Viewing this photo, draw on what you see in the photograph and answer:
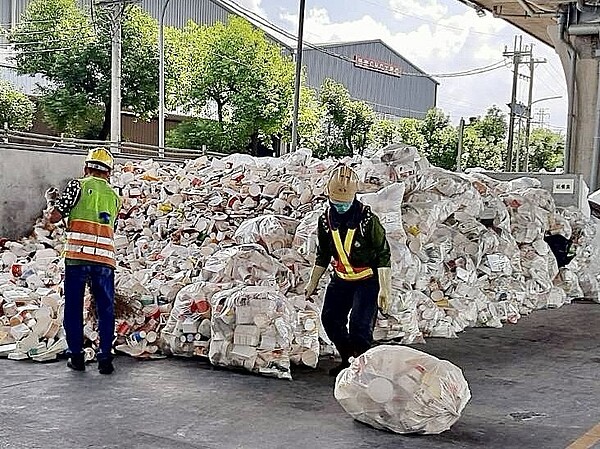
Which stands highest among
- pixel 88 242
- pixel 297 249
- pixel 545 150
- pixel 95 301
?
pixel 545 150

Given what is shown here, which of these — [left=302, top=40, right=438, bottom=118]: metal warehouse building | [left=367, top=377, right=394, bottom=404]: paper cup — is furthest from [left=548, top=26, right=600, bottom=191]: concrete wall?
[left=302, top=40, right=438, bottom=118]: metal warehouse building

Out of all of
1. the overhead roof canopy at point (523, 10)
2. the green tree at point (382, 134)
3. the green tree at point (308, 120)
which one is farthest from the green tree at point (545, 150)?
the overhead roof canopy at point (523, 10)

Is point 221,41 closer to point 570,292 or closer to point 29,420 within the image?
point 570,292

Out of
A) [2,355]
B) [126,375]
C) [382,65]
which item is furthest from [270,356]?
[382,65]

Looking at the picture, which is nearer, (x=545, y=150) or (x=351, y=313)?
(x=351, y=313)

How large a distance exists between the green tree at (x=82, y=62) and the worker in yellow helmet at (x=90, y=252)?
24.9m

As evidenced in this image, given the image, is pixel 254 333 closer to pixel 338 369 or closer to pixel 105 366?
pixel 338 369

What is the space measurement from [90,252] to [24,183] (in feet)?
18.7

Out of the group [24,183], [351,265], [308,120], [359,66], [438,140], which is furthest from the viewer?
[359,66]

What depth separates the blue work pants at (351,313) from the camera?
628cm

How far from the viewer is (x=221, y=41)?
114ft

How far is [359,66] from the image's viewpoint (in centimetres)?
5981

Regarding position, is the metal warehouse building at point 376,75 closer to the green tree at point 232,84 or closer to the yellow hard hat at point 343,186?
the green tree at point 232,84

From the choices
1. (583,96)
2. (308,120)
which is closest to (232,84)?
(308,120)
